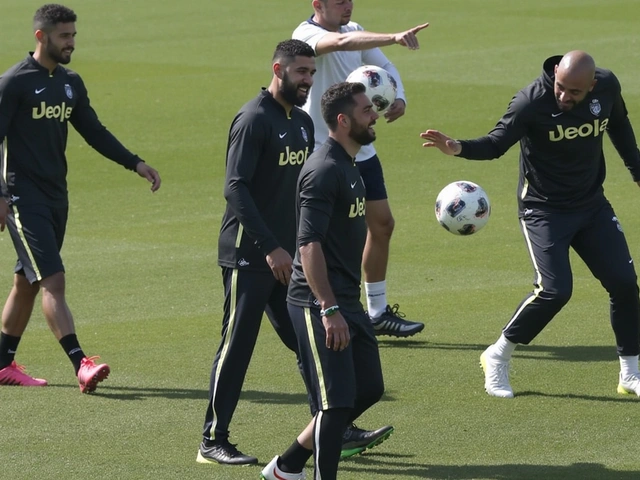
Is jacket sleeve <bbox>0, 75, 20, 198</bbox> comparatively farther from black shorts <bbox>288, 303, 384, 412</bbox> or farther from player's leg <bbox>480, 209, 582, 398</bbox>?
player's leg <bbox>480, 209, 582, 398</bbox>

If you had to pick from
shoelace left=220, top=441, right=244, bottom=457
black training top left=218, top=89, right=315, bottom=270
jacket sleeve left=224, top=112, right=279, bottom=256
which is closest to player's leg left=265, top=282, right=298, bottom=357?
black training top left=218, top=89, right=315, bottom=270

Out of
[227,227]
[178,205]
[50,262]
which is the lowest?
[178,205]

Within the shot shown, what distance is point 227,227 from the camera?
7.55 meters

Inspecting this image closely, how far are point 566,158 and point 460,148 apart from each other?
0.72 metres

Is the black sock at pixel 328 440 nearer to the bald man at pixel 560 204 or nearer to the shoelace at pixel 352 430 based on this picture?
the shoelace at pixel 352 430

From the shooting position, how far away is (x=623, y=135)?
349 inches

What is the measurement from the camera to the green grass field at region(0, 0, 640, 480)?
24.5ft

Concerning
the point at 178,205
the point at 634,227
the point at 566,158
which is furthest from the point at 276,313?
the point at 178,205

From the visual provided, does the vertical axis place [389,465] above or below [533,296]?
below

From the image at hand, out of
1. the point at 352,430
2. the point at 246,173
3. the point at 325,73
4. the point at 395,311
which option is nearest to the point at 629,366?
the point at 352,430

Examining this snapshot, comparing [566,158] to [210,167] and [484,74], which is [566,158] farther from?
[484,74]

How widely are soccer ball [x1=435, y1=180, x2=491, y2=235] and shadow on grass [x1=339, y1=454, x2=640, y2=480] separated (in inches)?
99.7

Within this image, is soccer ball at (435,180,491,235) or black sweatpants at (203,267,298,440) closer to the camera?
black sweatpants at (203,267,298,440)

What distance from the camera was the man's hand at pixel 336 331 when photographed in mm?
6402
